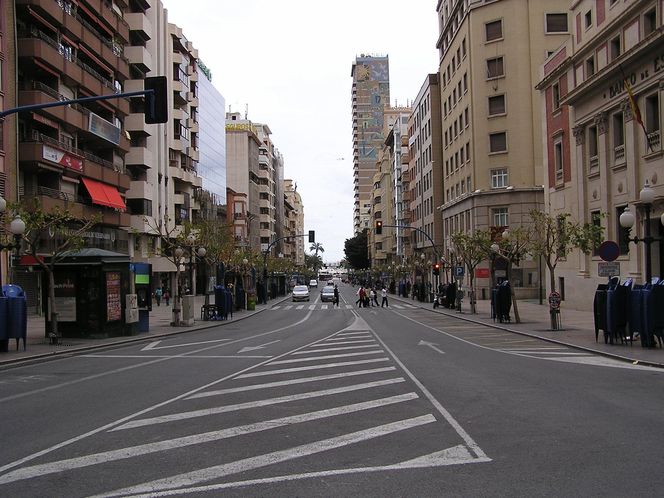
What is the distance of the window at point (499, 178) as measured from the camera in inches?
2163

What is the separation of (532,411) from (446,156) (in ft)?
205

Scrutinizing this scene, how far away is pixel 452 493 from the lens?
18.2 feet

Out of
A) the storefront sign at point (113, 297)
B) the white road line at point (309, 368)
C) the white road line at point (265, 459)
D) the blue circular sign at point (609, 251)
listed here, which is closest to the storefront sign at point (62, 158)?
the storefront sign at point (113, 297)

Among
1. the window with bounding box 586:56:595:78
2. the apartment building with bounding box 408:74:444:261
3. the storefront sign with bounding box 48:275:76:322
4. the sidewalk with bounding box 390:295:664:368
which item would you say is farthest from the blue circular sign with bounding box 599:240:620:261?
the apartment building with bounding box 408:74:444:261

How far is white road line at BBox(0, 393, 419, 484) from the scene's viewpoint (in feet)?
21.2

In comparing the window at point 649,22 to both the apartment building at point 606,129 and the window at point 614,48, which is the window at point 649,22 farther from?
the window at point 614,48

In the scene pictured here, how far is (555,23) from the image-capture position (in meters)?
53.7

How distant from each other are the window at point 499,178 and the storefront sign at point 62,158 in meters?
34.1

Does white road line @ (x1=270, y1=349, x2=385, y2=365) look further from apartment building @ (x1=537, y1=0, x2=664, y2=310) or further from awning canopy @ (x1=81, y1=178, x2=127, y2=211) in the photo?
awning canopy @ (x1=81, y1=178, x2=127, y2=211)

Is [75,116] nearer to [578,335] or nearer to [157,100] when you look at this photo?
[157,100]

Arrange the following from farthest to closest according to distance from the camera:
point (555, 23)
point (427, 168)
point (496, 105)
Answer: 1. point (427, 168)
2. point (496, 105)
3. point (555, 23)

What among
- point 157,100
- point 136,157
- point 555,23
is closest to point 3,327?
point 157,100

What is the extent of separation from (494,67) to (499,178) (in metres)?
9.91

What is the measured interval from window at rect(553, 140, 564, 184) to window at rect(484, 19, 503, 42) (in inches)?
752
